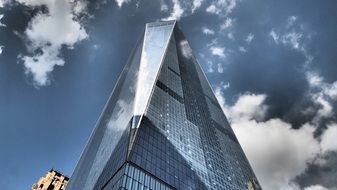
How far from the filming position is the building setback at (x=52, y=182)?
105 m

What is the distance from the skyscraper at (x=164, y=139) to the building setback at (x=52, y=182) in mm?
8142

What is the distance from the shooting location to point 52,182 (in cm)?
10744

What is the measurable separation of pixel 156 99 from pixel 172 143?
16008mm

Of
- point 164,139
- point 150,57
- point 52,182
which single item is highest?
point 150,57

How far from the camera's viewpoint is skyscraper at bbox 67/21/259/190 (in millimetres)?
58312

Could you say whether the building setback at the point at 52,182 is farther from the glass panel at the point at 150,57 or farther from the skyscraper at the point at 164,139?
the glass panel at the point at 150,57

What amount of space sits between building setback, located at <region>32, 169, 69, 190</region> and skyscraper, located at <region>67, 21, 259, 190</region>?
26.7ft

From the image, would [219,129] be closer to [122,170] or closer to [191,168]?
[191,168]

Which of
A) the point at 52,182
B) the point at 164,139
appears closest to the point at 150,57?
the point at 164,139

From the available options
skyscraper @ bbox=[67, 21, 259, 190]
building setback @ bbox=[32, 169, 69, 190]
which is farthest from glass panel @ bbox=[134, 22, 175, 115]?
building setback @ bbox=[32, 169, 69, 190]

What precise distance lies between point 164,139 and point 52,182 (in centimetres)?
5421

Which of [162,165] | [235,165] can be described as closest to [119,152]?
[162,165]

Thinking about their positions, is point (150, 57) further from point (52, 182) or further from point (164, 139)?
point (52, 182)

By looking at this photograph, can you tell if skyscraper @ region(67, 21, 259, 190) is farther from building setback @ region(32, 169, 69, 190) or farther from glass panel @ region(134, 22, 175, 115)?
building setback @ region(32, 169, 69, 190)
